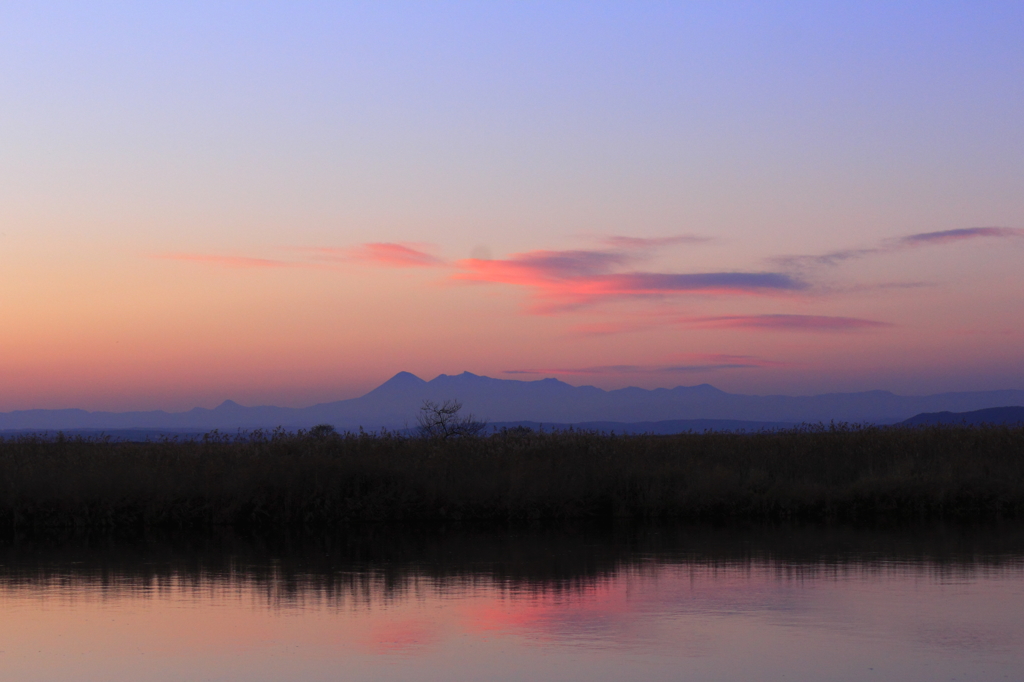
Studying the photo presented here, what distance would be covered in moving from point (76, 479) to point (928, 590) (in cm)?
1602

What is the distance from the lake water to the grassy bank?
3.07 m

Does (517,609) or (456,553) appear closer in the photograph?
(517,609)

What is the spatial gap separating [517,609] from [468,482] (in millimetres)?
11453

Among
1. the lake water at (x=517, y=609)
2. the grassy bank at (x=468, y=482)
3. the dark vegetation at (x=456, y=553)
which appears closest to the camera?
the lake water at (x=517, y=609)

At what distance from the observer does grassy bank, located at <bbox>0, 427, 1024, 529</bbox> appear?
22016 mm

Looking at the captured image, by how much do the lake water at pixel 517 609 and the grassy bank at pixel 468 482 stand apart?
307 cm

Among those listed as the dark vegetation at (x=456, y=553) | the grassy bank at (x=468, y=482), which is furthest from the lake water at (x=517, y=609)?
the grassy bank at (x=468, y=482)

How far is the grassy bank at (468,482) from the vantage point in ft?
72.2

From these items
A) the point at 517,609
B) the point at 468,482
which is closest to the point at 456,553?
the point at 517,609

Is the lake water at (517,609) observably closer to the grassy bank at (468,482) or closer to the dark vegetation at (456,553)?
the dark vegetation at (456,553)

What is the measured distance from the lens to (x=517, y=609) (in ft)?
39.8

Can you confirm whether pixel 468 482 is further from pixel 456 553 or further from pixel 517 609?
pixel 517 609

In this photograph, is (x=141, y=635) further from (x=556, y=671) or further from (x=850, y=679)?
(x=850, y=679)

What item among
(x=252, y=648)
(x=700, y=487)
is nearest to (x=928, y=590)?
(x=252, y=648)
